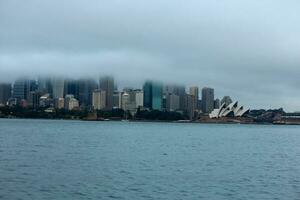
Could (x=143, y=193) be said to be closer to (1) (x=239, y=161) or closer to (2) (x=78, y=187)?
(2) (x=78, y=187)

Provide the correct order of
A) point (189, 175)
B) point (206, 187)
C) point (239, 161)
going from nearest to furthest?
point (206, 187) < point (189, 175) < point (239, 161)

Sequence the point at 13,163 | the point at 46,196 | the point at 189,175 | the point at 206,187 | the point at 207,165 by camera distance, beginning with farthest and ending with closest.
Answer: the point at 207,165
the point at 13,163
the point at 189,175
the point at 206,187
the point at 46,196

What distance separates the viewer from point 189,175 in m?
35.9

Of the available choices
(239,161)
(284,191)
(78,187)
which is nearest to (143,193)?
(78,187)

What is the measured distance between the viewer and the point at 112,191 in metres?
28.1

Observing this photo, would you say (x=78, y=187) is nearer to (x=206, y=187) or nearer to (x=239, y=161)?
(x=206, y=187)

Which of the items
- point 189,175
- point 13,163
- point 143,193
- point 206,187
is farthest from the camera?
point 13,163

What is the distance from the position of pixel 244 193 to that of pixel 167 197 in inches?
171

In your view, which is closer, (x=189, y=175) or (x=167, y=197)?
(x=167, y=197)

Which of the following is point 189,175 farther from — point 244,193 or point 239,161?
point 239,161

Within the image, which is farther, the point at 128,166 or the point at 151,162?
the point at 151,162

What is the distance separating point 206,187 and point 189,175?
5.28 meters

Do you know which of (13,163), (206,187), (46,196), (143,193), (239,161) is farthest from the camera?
(239,161)

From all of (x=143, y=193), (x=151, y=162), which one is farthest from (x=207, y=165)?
(x=143, y=193)
